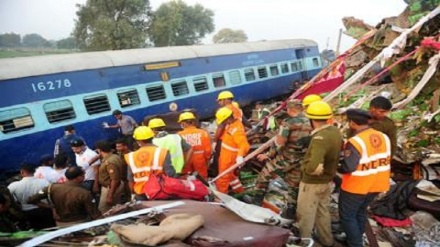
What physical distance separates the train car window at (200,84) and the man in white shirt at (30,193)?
8.12 m

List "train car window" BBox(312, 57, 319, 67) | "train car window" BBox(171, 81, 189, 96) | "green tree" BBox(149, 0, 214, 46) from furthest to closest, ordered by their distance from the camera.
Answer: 1. "green tree" BBox(149, 0, 214, 46)
2. "train car window" BBox(312, 57, 319, 67)
3. "train car window" BBox(171, 81, 189, 96)

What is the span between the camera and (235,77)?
48.0 feet

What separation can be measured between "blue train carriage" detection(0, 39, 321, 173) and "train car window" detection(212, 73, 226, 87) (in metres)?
0.03

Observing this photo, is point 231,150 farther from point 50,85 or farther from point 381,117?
point 50,85

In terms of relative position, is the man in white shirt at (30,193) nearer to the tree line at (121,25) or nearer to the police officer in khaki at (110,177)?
the police officer in khaki at (110,177)

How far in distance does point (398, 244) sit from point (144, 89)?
8.18 m

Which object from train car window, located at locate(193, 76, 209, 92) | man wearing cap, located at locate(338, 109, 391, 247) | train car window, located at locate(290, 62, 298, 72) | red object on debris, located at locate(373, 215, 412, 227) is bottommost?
red object on debris, located at locate(373, 215, 412, 227)

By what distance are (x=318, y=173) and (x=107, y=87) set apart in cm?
765

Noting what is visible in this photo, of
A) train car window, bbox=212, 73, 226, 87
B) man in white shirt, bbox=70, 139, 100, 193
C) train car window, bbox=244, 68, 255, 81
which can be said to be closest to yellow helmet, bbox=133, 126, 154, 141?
man in white shirt, bbox=70, 139, 100, 193

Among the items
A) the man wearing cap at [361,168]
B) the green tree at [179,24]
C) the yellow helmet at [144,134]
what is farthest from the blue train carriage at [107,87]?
the green tree at [179,24]

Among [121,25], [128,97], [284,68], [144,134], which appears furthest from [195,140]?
[121,25]

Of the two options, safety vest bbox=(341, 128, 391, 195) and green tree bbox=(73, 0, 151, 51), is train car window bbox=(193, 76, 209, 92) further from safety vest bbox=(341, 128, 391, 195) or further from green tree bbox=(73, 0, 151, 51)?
green tree bbox=(73, 0, 151, 51)

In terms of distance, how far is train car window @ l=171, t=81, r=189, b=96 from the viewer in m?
12.4

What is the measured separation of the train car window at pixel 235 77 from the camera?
47.5 feet
